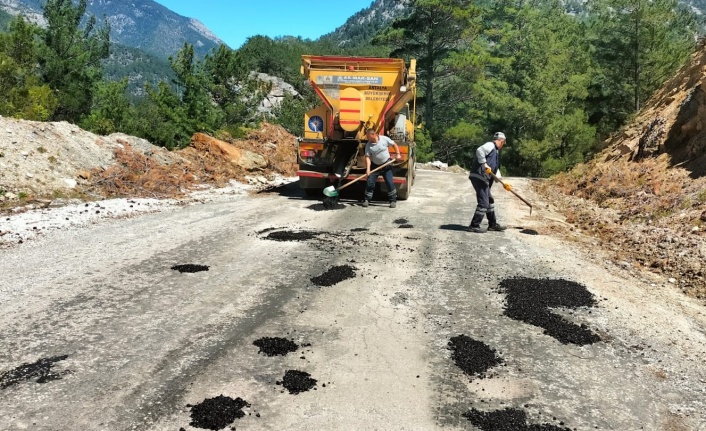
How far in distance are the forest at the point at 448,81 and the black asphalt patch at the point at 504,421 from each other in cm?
1378

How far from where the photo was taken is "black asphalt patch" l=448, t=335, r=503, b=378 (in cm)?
377

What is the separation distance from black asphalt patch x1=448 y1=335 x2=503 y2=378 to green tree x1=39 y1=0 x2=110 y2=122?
22.5 meters

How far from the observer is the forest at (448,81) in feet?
57.0

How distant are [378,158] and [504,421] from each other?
7519 millimetres

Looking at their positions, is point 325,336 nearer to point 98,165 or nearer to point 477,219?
point 477,219

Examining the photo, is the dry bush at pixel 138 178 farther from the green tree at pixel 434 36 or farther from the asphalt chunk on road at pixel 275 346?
the green tree at pixel 434 36

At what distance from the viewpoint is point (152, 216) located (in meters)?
8.69

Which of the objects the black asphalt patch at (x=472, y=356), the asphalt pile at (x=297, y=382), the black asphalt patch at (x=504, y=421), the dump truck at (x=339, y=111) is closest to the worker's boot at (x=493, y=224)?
the dump truck at (x=339, y=111)

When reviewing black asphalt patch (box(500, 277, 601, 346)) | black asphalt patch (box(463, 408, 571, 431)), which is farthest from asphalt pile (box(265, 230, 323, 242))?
black asphalt patch (box(463, 408, 571, 431))

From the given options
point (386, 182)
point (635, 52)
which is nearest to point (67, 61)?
point (386, 182)

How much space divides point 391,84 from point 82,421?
9.37 m

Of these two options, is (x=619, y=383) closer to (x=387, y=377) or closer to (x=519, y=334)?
(x=519, y=334)

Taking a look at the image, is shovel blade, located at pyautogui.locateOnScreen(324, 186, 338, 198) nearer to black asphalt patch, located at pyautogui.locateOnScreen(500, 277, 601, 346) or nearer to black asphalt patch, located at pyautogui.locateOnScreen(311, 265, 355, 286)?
black asphalt patch, located at pyautogui.locateOnScreen(311, 265, 355, 286)

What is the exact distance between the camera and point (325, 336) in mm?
4227
